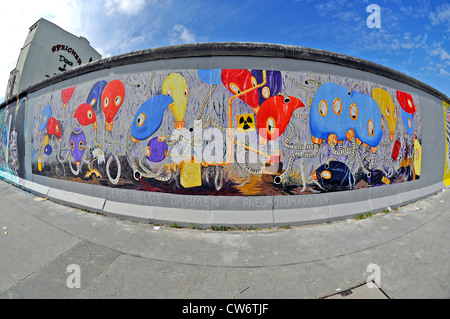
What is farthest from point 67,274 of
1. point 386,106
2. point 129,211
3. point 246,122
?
point 386,106

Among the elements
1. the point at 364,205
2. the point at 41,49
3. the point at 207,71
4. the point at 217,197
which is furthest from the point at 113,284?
the point at 41,49

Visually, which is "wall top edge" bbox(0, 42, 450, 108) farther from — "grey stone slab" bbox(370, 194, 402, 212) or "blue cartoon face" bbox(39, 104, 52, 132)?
"grey stone slab" bbox(370, 194, 402, 212)

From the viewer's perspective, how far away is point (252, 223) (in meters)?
4.18

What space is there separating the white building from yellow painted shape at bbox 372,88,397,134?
15197 millimetres

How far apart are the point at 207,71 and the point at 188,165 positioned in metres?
2.46

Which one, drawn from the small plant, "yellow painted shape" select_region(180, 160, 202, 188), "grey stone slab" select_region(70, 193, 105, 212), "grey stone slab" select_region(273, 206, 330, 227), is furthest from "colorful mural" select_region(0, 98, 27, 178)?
the small plant

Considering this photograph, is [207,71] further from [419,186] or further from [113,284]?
[419,186]

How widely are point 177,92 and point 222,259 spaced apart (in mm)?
4004

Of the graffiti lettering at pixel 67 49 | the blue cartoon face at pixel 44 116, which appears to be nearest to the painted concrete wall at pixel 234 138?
the blue cartoon face at pixel 44 116

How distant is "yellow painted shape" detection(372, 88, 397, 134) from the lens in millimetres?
5707

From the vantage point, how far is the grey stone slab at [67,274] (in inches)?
93.2

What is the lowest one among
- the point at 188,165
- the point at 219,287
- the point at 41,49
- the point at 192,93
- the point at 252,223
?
the point at 219,287

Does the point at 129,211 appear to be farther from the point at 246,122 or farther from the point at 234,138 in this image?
the point at 246,122

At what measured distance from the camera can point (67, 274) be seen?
8.96 ft
